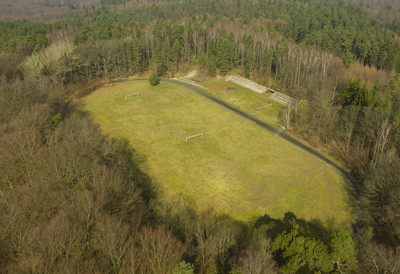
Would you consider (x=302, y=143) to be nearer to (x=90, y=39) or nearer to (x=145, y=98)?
(x=145, y=98)

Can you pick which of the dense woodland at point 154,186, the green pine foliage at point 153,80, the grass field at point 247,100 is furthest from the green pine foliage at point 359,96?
the green pine foliage at point 153,80

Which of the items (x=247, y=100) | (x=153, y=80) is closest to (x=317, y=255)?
(x=247, y=100)

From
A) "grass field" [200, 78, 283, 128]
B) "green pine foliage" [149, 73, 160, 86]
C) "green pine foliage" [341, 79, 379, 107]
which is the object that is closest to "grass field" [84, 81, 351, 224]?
"grass field" [200, 78, 283, 128]

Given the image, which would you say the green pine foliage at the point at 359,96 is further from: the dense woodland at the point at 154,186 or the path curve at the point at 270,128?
the path curve at the point at 270,128

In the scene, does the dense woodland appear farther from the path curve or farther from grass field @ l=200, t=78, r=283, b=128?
grass field @ l=200, t=78, r=283, b=128

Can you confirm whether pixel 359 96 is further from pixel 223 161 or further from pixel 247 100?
pixel 223 161

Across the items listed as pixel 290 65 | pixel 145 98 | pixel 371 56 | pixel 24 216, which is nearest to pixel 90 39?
pixel 145 98
